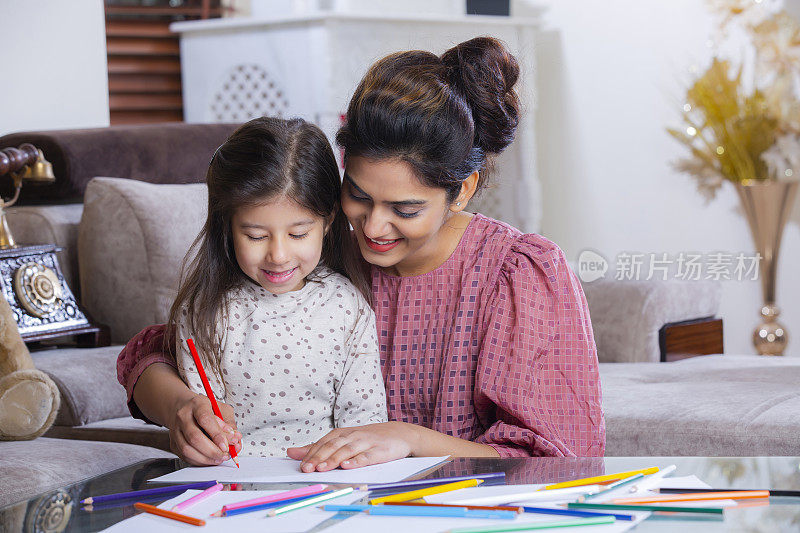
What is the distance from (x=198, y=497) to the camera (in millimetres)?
1028

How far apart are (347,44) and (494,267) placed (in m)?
2.60

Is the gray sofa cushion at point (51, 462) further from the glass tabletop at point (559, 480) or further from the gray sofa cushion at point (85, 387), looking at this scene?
the glass tabletop at point (559, 480)

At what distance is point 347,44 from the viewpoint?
397 centimetres

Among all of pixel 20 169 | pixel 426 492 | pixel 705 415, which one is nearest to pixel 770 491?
pixel 426 492

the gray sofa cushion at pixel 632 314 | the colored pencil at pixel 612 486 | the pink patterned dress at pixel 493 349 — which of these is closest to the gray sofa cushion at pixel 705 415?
the gray sofa cushion at pixel 632 314

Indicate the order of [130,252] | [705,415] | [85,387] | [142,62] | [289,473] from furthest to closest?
[142,62], [130,252], [85,387], [705,415], [289,473]

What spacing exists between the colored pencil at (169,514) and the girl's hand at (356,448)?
19 cm

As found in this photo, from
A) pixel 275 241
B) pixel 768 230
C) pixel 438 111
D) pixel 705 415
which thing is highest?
pixel 438 111

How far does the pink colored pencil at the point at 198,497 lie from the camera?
1002mm

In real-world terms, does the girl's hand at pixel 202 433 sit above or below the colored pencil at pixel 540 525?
below

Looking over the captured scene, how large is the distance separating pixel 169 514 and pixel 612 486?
0.41 meters

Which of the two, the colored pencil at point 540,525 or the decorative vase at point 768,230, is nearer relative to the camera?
the colored pencil at point 540,525

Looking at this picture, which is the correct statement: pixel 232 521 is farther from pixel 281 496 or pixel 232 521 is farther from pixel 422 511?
pixel 422 511

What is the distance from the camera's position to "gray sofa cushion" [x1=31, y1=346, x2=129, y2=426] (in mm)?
2125
